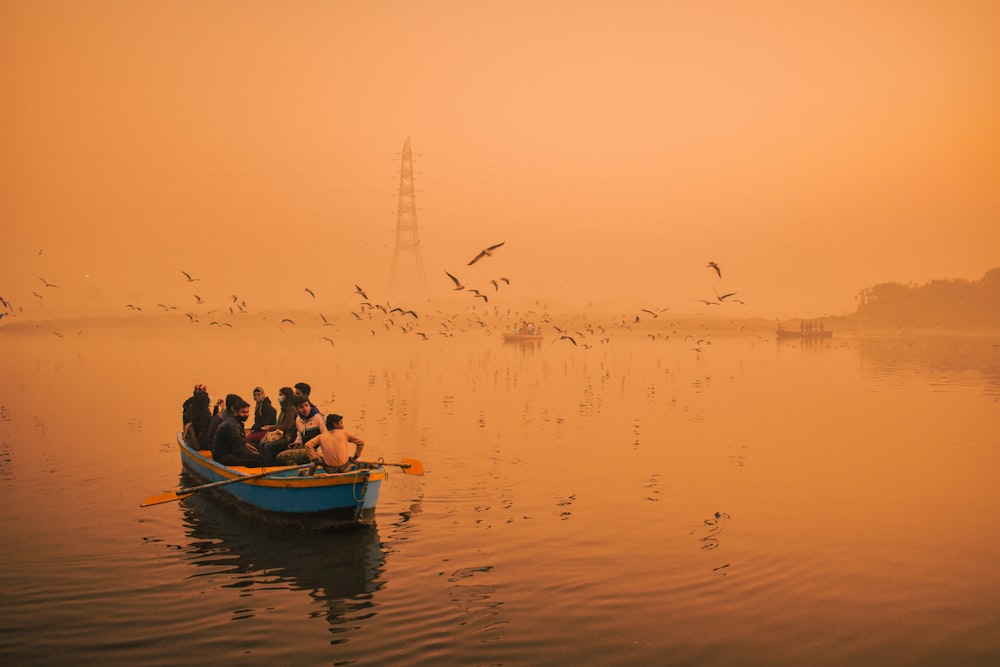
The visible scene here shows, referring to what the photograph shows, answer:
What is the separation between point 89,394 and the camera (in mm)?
45688

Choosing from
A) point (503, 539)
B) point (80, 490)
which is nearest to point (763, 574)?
point (503, 539)

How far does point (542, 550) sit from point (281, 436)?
675 cm

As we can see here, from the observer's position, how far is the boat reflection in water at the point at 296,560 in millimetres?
14000

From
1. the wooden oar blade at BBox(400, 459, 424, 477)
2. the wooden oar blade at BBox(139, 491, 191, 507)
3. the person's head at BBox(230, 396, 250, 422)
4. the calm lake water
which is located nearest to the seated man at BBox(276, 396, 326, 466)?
the person's head at BBox(230, 396, 250, 422)

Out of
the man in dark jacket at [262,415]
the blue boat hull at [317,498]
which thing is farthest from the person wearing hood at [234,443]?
the man in dark jacket at [262,415]

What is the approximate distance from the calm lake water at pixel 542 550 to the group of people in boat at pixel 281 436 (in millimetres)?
1463

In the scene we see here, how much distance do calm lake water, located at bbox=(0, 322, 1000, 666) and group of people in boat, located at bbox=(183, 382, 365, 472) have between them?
4.80ft

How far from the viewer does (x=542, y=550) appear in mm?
16484

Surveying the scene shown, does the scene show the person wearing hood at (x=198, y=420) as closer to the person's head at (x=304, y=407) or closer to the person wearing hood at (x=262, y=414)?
the person wearing hood at (x=262, y=414)

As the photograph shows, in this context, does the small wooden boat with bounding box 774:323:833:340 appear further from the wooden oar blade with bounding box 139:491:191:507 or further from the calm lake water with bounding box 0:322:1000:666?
the wooden oar blade with bounding box 139:491:191:507

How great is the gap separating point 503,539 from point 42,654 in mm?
8471

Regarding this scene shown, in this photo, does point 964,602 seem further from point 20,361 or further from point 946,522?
point 20,361

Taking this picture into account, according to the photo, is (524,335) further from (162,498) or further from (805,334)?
(162,498)

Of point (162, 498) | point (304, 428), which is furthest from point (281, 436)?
point (162, 498)
